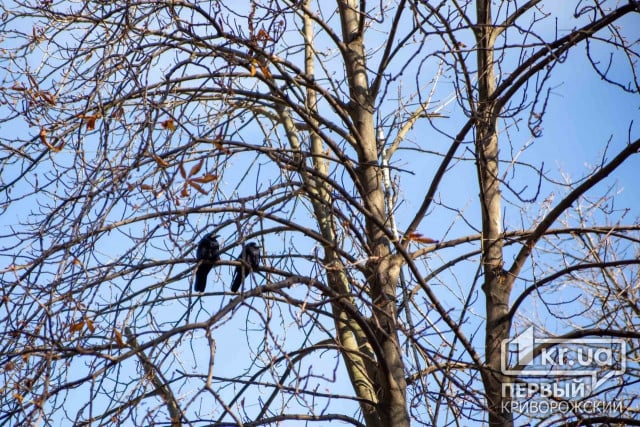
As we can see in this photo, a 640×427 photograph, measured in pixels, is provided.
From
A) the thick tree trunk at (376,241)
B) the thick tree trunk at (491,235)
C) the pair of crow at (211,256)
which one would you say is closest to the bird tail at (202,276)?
the pair of crow at (211,256)

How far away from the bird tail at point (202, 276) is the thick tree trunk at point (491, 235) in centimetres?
206

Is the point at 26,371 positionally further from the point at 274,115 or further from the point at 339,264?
the point at 274,115

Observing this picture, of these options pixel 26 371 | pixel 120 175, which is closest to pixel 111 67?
pixel 120 175

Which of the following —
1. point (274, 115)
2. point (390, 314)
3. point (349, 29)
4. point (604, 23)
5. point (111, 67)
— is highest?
point (274, 115)

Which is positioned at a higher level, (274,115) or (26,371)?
(274,115)

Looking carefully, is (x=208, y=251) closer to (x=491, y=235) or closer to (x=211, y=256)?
(x=211, y=256)

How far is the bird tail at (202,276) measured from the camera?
523cm

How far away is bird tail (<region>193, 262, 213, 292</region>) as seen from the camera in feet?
17.2

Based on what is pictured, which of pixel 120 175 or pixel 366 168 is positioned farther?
pixel 366 168

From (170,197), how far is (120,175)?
311 mm

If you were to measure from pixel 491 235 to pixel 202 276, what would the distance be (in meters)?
2.34

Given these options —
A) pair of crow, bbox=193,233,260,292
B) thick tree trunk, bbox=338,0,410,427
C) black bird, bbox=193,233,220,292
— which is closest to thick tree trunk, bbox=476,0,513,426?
thick tree trunk, bbox=338,0,410,427

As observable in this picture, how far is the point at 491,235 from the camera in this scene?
6328 millimetres

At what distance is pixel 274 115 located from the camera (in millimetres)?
8516
